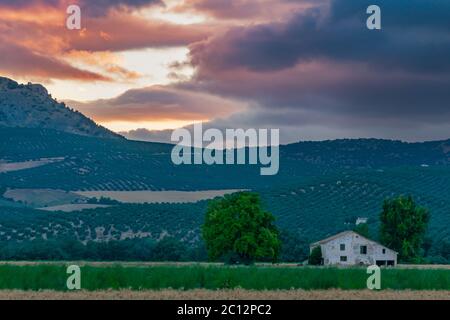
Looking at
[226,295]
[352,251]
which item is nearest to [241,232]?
[352,251]

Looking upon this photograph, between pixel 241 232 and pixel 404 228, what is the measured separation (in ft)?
76.5

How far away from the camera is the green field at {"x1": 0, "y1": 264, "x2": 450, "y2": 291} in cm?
4906

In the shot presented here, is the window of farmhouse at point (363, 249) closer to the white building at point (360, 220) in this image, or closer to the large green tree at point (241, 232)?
the large green tree at point (241, 232)

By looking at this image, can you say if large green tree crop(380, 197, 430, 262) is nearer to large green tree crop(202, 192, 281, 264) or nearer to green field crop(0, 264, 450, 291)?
large green tree crop(202, 192, 281, 264)

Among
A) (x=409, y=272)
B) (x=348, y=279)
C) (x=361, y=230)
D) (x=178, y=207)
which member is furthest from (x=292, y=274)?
(x=178, y=207)

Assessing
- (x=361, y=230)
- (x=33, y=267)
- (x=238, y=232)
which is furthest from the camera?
(x=361, y=230)

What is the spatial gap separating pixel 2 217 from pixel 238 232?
322ft

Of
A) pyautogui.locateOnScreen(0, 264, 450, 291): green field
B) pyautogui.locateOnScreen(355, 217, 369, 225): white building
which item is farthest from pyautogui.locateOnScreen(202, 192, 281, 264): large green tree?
pyautogui.locateOnScreen(355, 217, 369, 225): white building

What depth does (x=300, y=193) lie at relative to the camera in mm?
186750

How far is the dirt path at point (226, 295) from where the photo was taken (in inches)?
1716

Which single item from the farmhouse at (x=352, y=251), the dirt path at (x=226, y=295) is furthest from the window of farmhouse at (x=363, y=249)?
the dirt path at (x=226, y=295)

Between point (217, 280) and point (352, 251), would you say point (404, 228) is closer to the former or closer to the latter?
point (352, 251)

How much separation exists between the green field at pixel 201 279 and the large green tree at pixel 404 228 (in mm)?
48932
